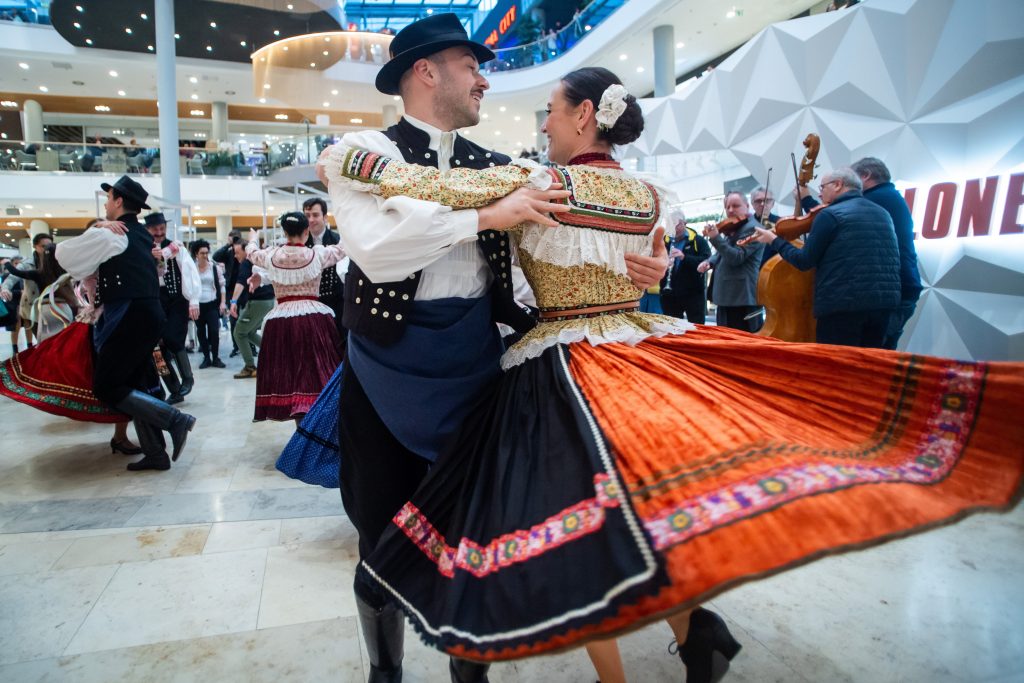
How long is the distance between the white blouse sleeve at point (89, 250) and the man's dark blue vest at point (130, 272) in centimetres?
4

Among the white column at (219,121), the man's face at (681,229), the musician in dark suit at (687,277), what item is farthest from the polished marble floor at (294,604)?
the white column at (219,121)

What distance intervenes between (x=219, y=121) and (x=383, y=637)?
82.3ft

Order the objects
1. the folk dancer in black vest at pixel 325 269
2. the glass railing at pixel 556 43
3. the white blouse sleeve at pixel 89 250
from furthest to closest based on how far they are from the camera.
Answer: the glass railing at pixel 556 43, the folk dancer in black vest at pixel 325 269, the white blouse sleeve at pixel 89 250

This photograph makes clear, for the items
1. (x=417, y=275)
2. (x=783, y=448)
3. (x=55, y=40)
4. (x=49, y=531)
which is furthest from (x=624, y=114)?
(x=55, y=40)

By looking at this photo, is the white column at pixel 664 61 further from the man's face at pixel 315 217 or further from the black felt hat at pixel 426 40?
the black felt hat at pixel 426 40

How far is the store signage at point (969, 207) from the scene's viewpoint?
414 centimetres

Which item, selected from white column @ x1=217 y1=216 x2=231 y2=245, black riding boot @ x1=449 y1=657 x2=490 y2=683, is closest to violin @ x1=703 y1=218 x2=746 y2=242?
black riding boot @ x1=449 y1=657 x2=490 y2=683

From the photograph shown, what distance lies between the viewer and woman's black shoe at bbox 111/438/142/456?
12.1 feet

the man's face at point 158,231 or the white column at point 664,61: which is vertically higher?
the white column at point 664,61

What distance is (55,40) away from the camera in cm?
1662

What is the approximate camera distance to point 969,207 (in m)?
4.47

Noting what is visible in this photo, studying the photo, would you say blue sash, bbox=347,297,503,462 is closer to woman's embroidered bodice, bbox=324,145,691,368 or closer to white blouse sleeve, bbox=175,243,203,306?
woman's embroidered bodice, bbox=324,145,691,368

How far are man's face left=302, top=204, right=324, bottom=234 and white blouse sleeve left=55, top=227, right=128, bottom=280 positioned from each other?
48.4 inches

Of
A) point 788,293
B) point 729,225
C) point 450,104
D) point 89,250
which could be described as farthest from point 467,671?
point 729,225
